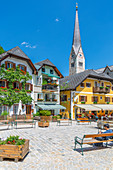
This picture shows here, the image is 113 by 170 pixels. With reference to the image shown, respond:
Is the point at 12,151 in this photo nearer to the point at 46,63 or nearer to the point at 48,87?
the point at 48,87

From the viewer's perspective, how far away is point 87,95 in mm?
35750

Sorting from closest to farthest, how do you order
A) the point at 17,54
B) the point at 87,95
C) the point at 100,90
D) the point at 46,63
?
the point at 17,54, the point at 46,63, the point at 87,95, the point at 100,90

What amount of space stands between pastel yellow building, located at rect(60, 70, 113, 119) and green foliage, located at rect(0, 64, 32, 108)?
9.63 m

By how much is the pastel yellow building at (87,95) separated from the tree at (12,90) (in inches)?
373

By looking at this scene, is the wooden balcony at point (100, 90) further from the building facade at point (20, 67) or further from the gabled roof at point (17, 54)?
the gabled roof at point (17, 54)

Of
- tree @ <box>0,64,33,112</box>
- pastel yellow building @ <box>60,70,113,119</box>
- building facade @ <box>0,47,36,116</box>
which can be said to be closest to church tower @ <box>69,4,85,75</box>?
pastel yellow building @ <box>60,70,113,119</box>

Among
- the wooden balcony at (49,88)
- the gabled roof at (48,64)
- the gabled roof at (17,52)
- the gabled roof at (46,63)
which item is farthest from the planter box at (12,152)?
the gabled roof at (46,63)

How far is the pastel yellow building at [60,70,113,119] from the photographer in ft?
110

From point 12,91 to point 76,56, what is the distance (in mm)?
59934

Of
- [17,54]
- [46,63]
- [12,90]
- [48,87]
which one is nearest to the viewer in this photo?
[12,90]

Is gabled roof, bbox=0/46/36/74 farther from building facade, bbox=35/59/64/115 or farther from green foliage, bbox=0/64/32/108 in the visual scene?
building facade, bbox=35/59/64/115

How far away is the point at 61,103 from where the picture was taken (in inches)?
1436

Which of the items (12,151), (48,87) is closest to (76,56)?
(48,87)

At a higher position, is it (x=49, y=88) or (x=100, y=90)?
(x=49, y=88)
